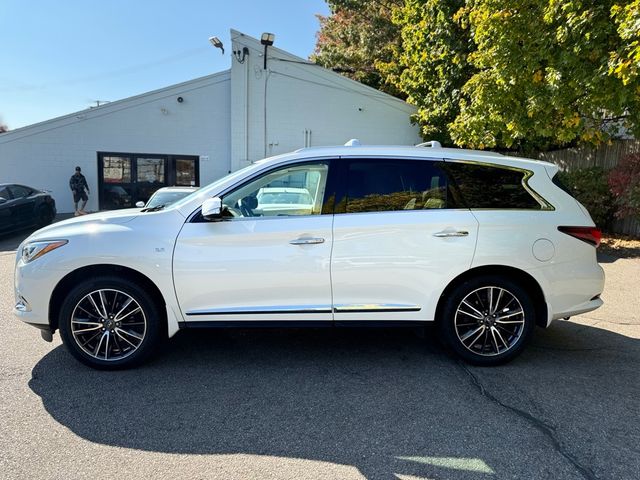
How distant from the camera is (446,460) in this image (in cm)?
266

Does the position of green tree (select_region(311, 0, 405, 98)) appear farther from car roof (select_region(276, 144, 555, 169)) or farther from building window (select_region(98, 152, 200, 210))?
car roof (select_region(276, 144, 555, 169))

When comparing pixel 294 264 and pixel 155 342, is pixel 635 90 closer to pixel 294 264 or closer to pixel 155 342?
pixel 294 264

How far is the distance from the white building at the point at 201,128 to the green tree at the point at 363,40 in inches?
146

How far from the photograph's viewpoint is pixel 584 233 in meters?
3.89

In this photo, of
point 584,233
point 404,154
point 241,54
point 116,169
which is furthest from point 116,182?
point 584,233

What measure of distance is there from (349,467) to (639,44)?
6.21 metres

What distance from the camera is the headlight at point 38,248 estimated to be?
12.0 feet

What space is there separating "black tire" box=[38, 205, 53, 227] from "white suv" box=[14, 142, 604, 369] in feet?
34.8

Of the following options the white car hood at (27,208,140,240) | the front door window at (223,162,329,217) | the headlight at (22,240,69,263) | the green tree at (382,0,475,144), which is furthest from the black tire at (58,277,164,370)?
the green tree at (382,0,475,144)

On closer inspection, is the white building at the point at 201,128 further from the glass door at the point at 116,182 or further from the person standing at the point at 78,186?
the person standing at the point at 78,186

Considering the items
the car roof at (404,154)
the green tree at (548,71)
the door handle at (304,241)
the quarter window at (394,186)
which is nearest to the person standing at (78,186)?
the green tree at (548,71)

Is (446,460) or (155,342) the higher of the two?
(155,342)

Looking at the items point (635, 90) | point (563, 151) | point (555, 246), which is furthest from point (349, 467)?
point (563, 151)

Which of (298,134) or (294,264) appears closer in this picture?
(294,264)
